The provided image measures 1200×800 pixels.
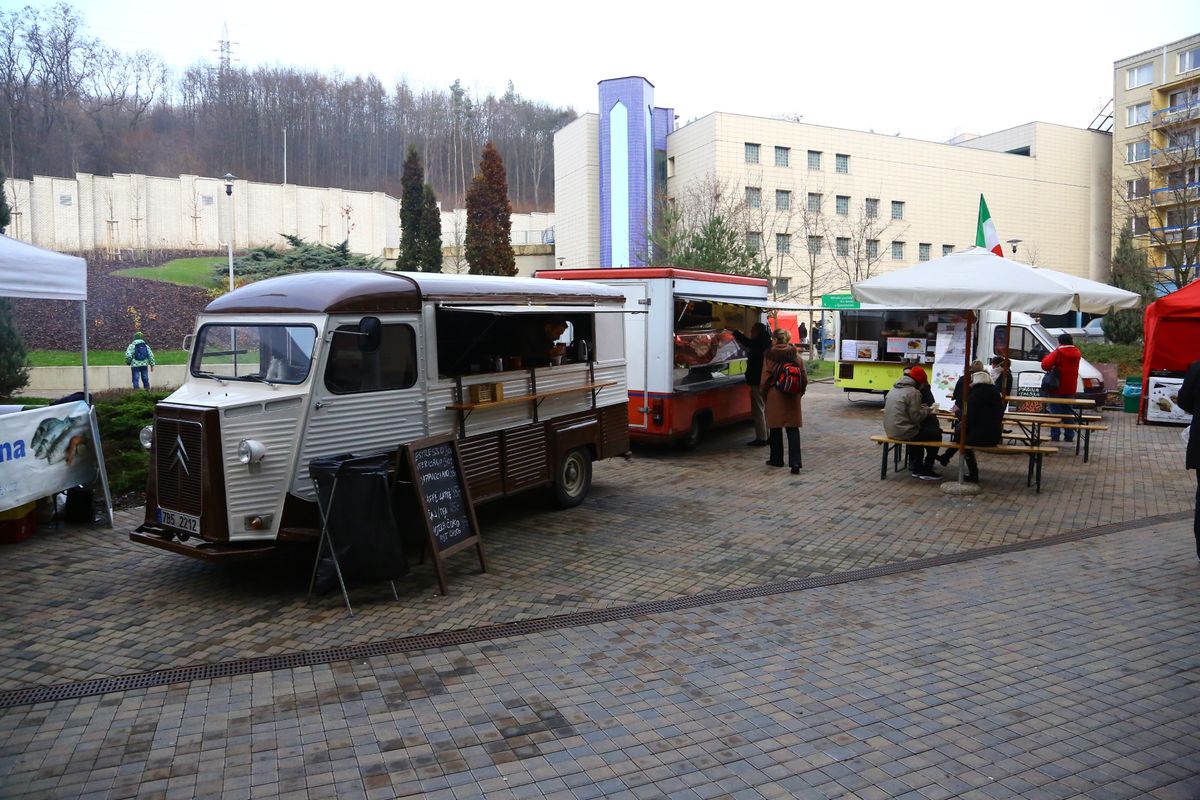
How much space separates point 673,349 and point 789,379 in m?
1.79

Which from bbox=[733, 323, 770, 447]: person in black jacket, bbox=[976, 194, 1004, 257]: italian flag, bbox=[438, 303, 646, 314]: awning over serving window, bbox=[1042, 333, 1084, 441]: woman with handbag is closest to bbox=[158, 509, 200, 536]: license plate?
bbox=[438, 303, 646, 314]: awning over serving window

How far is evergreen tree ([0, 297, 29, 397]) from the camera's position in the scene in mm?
16531

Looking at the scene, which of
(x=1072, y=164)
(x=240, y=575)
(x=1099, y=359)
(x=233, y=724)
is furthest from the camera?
(x=1072, y=164)

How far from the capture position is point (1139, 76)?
5659 cm

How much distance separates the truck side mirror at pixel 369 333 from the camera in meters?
6.52

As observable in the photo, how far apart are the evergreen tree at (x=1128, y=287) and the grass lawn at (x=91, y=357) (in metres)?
30.8

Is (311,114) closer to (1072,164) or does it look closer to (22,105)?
(22,105)

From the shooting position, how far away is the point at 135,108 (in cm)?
7269

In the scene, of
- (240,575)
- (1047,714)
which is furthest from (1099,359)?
(240,575)

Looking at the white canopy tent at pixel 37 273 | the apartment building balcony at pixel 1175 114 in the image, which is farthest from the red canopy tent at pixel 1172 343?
the apartment building balcony at pixel 1175 114

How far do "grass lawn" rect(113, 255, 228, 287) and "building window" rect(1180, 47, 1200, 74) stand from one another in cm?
6053

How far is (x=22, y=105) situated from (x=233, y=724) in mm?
68452

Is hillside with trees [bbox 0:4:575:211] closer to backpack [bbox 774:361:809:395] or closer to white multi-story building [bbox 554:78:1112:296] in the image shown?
white multi-story building [bbox 554:78:1112:296]

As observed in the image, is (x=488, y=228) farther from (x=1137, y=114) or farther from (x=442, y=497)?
(x=1137, y=114)
